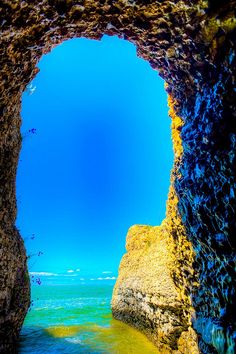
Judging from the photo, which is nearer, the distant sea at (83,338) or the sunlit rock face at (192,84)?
the sunlit rock face at (192,84)

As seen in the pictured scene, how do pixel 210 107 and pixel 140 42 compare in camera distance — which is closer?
pixel 210 107

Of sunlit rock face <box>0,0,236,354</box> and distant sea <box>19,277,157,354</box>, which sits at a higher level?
sunlit rock face <box>0,0,236,354</box>

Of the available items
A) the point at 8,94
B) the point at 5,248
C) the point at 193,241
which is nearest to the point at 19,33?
the point at 8,94

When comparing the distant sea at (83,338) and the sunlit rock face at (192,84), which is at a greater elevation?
the sunlit rock face at (192,84)

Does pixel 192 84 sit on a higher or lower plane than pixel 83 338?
higher

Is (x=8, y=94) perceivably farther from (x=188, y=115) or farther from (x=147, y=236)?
(x=147, y=236)

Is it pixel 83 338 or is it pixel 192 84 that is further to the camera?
pixel 83 338

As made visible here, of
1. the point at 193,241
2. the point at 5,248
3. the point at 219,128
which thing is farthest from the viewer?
the point at 5,248

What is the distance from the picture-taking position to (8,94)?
5434mm

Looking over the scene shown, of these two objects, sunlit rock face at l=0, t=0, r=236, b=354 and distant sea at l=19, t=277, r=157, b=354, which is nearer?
sunlit rock face at l=0, t=0, r=236, b=354

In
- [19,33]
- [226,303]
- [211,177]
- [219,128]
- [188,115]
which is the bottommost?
[226,303]

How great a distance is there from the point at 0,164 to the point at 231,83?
591 centimetres

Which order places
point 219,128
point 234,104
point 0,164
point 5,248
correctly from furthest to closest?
1. point 5,248
2. point 0,164
3. point 219,128
4. point 234,104

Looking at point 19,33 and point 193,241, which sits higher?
point 19,33
